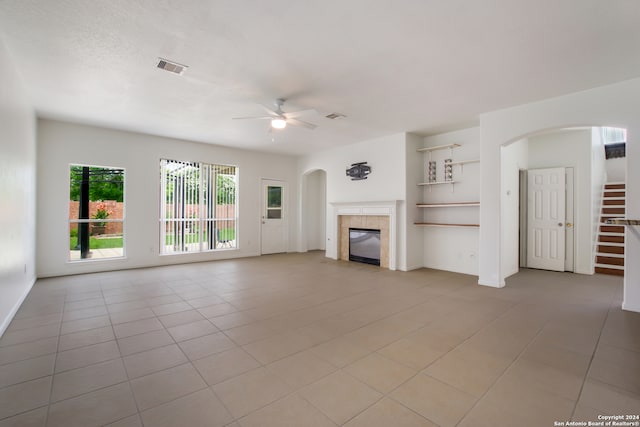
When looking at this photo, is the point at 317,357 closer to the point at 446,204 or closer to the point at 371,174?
the point at 446,204

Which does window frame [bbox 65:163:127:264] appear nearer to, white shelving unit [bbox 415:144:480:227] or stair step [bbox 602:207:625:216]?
white shelving unit [bbox 415:144:480:227]

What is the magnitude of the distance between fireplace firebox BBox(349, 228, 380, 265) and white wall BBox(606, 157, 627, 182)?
6.51 meters

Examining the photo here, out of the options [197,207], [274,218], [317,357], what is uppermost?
[197,207]

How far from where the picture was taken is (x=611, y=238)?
6.07 m

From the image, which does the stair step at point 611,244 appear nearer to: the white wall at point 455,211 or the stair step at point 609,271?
the stair step at point 609,271

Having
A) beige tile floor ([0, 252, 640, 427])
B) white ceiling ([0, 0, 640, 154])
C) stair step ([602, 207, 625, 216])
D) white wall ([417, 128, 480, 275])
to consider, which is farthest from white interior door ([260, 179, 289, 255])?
stair step ([602, 207, 625, 216])

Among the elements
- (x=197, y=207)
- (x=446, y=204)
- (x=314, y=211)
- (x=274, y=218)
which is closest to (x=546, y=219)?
(x=446, y=204)

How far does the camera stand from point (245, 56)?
3125mm

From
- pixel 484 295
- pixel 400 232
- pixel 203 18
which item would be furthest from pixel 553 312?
pixel 203 18

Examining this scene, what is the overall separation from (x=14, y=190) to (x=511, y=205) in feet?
25.0

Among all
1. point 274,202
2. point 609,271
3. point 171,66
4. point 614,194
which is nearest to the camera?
point 171,66

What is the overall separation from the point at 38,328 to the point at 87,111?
138 inches

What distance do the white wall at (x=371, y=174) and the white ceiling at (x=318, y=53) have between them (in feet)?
4.90

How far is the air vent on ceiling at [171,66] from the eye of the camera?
324cm
